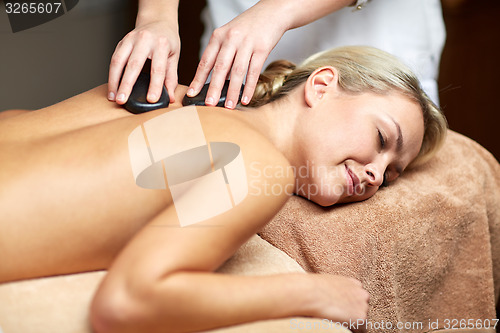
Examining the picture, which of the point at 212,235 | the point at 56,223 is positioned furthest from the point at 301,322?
the point at 56,223

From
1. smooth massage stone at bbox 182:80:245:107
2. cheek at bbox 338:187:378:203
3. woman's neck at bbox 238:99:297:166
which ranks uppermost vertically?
smooth massage stone at bbox 182:80:245:107

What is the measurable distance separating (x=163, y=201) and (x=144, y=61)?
34cm

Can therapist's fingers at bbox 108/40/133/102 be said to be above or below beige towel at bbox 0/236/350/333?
above

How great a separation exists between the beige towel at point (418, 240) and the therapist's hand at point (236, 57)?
0.96 feet

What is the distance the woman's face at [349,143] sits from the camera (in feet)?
3.47

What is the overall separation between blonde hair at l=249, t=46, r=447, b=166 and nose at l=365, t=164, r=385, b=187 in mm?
170

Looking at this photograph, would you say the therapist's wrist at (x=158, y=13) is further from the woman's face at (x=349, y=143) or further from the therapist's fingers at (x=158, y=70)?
the woman's face at (x=349, y=143)

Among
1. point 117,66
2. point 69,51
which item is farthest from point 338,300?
point 69,51

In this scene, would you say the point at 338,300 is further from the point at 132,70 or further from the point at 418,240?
the point at 132,70

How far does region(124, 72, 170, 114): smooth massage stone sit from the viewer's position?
100 cm

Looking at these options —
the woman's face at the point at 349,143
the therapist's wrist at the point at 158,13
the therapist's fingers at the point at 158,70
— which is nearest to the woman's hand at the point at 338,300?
the woman's face at the point at 349,143

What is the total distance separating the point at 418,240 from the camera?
1.14 m

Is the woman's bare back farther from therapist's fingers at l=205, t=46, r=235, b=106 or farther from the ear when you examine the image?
the ear

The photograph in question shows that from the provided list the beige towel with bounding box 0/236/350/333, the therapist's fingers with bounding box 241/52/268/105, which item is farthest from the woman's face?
the beige towel with bounding box 0/236/350/333
